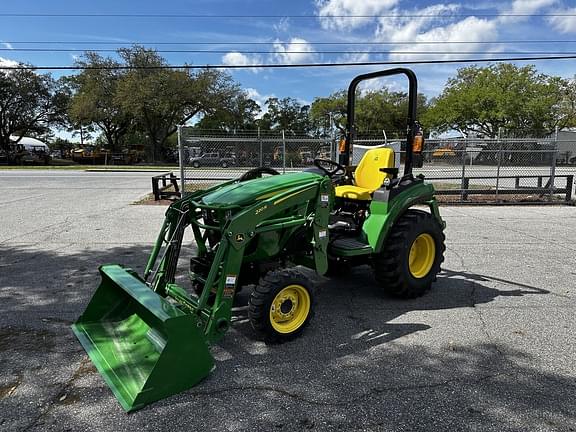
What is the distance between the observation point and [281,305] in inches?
137

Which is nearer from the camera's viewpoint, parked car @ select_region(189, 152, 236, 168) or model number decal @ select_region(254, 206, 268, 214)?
model number decal @ select_region(254, 206, 268, 214)

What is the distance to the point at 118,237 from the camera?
24.5ft

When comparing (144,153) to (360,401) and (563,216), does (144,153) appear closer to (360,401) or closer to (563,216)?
(563,216)

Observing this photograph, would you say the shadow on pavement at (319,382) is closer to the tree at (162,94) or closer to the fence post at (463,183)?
the fence post at (463,183)

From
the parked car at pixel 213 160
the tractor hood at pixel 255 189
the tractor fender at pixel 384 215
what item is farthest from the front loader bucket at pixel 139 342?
the parked car at pixel 213 160

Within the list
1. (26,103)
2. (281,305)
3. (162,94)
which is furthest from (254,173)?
(26,103)

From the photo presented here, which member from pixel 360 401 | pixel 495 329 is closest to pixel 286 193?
pixel 360 401

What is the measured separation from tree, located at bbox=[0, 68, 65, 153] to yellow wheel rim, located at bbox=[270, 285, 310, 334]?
161 feet

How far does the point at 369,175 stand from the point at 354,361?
2.33m

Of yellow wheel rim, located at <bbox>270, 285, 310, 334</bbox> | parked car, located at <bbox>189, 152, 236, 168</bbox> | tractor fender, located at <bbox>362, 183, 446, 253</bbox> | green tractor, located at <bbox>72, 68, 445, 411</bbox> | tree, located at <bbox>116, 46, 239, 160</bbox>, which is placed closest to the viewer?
green tractor, located at <bbox>72, 68, 445, 411</bbox>

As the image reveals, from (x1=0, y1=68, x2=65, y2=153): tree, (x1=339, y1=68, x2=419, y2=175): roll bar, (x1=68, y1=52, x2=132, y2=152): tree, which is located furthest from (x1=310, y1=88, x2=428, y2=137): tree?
(x1=339, y1=68, x2=419, y2=175): roll bar

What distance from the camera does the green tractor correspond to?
2.81 metres

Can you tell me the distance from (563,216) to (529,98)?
33902mm

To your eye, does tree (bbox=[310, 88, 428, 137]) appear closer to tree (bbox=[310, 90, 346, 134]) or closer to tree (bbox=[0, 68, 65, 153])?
tree (bbox=[310, 90, 346, 134])
